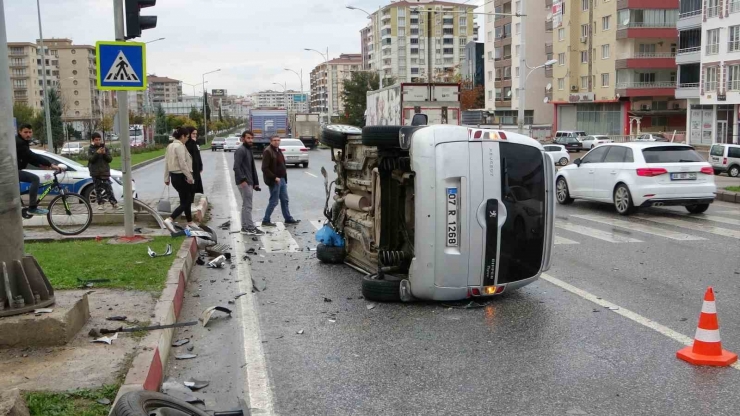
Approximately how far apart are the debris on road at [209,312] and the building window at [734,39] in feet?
184

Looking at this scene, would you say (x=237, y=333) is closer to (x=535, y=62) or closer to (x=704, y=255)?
(x=704, y=255)

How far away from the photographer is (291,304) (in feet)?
27.0

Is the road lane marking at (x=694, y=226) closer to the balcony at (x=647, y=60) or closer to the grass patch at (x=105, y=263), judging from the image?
the grass patch at (x=105, y=263)

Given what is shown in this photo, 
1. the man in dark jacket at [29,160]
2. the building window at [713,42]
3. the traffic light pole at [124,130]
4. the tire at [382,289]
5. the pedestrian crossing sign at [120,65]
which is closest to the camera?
the tire at [382,289]

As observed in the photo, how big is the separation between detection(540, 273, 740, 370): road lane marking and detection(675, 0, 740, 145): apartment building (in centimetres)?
5111

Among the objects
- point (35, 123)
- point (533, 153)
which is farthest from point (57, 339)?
point (35, 123)

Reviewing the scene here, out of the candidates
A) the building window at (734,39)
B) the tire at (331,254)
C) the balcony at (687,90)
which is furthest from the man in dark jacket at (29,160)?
the balcony at (687,90)

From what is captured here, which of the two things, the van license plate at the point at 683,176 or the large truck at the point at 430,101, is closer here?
the van license plate at the point at 683,176

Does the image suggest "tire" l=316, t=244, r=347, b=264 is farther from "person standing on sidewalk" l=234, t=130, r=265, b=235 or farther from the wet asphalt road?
"person standing on sidewalk" l=234, t=130, r=265, b=235

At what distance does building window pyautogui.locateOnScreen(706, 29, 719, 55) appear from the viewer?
5701 centimetres

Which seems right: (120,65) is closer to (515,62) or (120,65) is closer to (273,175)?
(273,175)

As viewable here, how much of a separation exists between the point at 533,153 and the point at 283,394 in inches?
152

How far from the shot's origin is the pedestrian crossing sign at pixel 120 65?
10750mm

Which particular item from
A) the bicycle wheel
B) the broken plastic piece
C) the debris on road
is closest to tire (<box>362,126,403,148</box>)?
the debris on road
